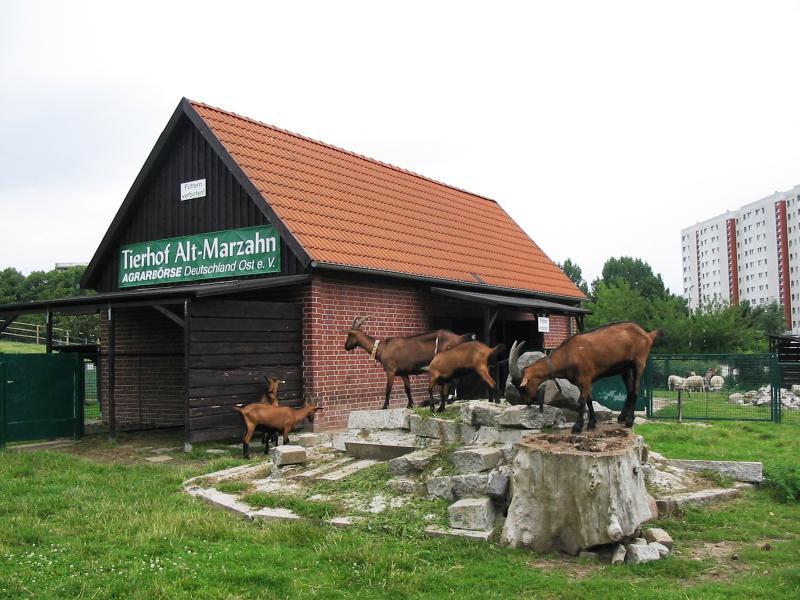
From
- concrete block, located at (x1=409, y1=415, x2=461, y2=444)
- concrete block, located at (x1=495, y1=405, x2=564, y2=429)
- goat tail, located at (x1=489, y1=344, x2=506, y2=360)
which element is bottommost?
concrete block, located at (x1=409, y1=415, x2=461, y2=444)

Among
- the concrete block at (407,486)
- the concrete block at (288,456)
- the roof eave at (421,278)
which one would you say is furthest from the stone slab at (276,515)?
the roof eave at (421,278)

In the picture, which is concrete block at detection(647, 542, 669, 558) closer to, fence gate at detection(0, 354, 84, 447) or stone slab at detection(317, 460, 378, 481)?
stone slab at detection(317, 460, 378, 481)

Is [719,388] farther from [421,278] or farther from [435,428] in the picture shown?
[435,428]

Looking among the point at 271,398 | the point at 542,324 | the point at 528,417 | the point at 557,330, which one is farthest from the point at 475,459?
the point at 557,330

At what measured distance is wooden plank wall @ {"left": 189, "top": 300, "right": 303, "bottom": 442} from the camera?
36.5ft

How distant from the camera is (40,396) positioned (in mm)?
12805

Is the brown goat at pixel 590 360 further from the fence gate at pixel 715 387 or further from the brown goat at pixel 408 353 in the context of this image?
the fence gate at pixel 715 387

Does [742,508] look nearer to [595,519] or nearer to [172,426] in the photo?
[595,519]

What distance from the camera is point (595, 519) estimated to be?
600 cm

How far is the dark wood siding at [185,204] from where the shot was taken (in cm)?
1430

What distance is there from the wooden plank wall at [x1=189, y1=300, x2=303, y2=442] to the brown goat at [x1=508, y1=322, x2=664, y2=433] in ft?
17.8

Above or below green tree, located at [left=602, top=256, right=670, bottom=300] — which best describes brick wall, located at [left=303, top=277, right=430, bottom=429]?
below

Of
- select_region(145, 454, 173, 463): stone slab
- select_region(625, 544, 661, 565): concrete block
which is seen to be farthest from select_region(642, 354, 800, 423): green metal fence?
select_region(145, 454, 173, 463): stone slab

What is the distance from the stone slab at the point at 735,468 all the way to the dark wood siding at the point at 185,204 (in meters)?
7.60
